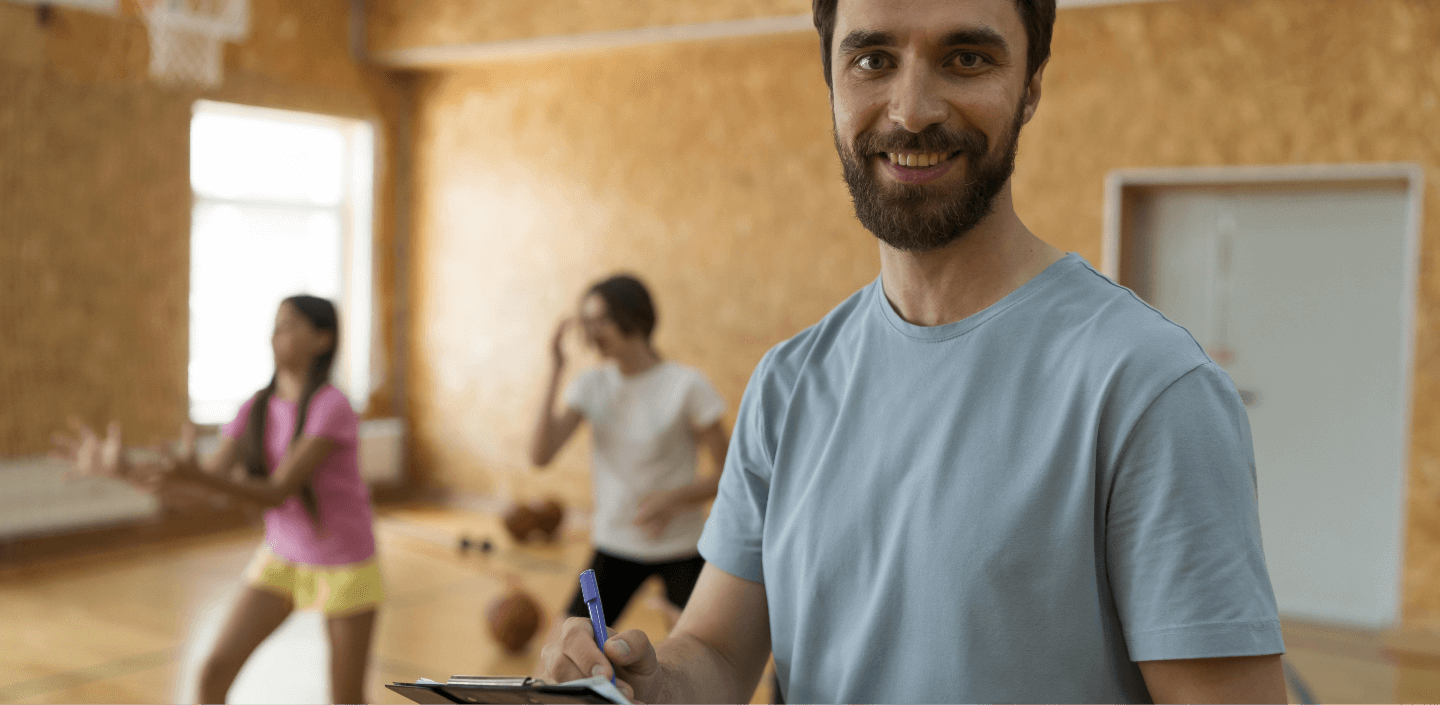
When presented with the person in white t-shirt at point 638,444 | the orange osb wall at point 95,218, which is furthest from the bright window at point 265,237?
the person in white t-shirt at point 638,444

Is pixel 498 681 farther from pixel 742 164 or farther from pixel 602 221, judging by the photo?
pixel 602 221

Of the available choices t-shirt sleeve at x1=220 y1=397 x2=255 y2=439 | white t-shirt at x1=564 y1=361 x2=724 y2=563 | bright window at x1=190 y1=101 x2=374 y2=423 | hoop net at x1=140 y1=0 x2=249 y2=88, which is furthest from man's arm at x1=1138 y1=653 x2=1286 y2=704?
bright window at x1=190 y1=101 x2=374 y2=423

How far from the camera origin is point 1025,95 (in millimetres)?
1138

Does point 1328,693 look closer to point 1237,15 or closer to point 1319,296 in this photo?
point 1319,296

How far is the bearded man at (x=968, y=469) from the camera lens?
94cm

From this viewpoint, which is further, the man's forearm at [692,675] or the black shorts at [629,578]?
the black shorts at [629,578]

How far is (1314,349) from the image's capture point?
5059mm

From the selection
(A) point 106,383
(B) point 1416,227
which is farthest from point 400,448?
(B) point 1416,227

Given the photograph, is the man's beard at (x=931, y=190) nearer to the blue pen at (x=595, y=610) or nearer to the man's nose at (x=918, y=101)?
the man's nose at (x=918, y=101)

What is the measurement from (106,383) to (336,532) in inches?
160

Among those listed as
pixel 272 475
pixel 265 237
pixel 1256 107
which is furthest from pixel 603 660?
pixel 265 237

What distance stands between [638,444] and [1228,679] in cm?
261

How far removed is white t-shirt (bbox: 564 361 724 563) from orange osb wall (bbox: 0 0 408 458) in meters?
3.81

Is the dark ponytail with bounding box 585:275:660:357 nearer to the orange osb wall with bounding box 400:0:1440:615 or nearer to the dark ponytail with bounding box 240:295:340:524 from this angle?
the dark ponytail with bounding box 240:295:340:524
